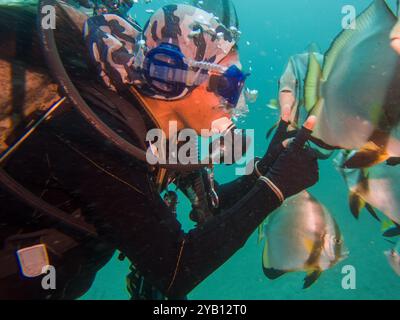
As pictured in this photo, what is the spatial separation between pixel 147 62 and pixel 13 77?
25.5 inches

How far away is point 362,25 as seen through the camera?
1.40 meters

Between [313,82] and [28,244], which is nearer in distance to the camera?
[313,82]

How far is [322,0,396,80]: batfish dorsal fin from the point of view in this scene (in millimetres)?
1319

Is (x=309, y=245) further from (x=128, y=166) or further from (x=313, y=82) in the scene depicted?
(x=128, y=166)

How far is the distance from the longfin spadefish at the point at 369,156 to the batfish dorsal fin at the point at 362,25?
36cm

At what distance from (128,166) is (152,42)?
0.70m

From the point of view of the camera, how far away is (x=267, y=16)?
258 ft

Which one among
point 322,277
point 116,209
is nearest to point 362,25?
point 116,209

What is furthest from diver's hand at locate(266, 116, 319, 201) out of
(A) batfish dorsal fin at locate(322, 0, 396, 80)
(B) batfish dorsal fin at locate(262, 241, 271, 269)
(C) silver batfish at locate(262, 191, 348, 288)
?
(B) batfish dorsal fin at locate(262, 241, 271, 269)

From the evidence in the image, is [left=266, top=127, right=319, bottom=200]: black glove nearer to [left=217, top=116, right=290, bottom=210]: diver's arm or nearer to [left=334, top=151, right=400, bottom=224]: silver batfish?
[left=334, top=151, right=400, bottom=224]: silver batfish

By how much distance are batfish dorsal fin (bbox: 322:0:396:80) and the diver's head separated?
619 mm

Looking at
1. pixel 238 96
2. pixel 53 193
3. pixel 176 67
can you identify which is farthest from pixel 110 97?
pixel 238 96

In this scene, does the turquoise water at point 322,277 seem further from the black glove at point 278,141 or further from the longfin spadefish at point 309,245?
the longfin spadefish at point 309,245
